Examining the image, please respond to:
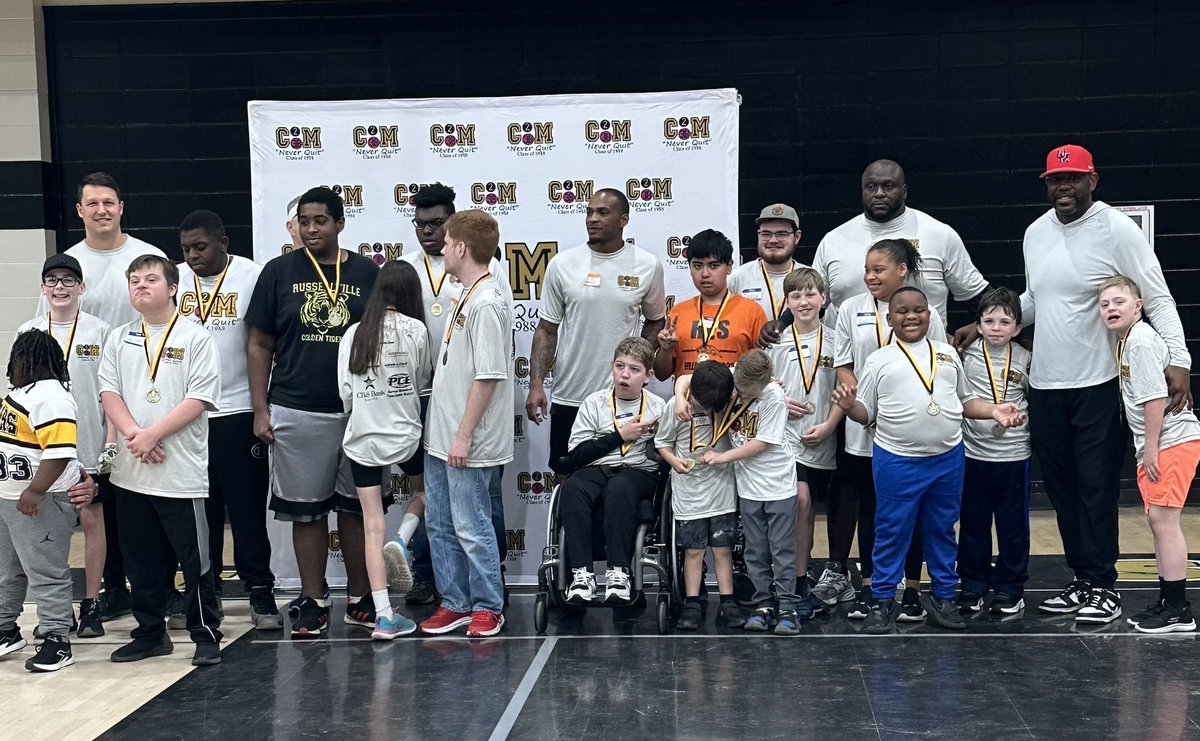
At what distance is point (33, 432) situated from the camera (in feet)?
15.0

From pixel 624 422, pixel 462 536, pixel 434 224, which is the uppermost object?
pixel 434 224

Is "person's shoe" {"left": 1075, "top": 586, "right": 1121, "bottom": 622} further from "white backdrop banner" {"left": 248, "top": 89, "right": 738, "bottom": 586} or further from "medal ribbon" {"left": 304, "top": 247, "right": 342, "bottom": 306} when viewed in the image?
"medal ribbon" {"left": 304, "top": 247, "right": 342, "bottom": 306}

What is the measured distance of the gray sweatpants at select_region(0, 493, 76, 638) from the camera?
4.61 m

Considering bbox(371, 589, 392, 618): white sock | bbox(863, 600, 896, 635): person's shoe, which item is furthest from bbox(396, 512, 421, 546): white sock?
bbox(863, 600, 896, 635): person's shoe

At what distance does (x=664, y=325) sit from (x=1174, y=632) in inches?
91.3

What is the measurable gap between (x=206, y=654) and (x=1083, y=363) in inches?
136

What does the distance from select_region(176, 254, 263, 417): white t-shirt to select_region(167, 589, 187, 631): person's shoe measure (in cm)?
80

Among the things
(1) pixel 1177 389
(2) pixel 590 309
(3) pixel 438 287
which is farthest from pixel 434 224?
(1) pixel 1177 389

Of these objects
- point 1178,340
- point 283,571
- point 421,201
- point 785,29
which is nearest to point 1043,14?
point 785,29

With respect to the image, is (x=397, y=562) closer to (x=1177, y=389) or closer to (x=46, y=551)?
(x=46, y=551)

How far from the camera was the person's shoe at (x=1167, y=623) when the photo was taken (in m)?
4.73

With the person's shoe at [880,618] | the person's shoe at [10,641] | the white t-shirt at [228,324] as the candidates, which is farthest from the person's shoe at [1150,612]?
the person's shoe at [10,641]

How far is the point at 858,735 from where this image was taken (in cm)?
370

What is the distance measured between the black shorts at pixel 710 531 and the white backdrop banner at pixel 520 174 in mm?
1097
